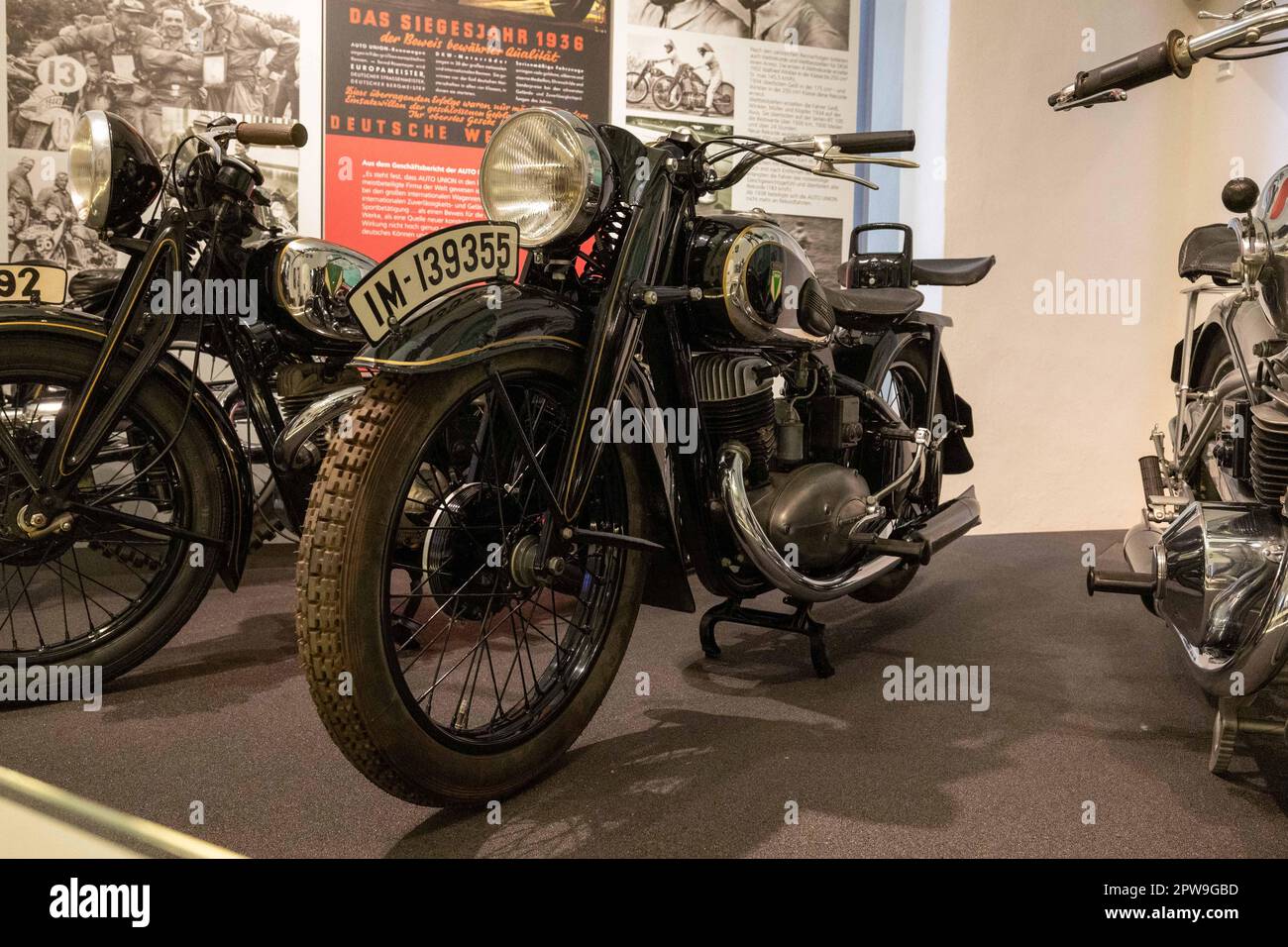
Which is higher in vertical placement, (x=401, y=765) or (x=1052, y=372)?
(x=1052, y=372)

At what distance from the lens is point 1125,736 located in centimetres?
216

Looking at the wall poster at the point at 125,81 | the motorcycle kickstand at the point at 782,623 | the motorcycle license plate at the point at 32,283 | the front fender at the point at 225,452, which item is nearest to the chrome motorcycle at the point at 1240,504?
the motorcycle kickstand at the point at 782,623

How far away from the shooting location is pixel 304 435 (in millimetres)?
2625

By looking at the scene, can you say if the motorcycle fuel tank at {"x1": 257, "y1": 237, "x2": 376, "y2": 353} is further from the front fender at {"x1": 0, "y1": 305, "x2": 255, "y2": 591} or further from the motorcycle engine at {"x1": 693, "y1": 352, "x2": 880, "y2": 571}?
the motorcycle engine at {"x1": 693, "y1": 352, "x2": 880, "y2": 571}

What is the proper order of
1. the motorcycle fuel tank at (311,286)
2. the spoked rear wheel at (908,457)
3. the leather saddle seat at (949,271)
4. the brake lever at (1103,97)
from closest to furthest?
the brake lever at (1103,97) → the motorcycle fuel tank at (311,286) → the spoked rear wheel at (908,457) → the leather saddle seat at (949,271)

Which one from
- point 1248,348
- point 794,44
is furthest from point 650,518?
point 794,44

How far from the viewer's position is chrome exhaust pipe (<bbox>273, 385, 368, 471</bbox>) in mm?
2617

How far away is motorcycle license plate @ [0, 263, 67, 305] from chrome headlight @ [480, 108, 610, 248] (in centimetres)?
119

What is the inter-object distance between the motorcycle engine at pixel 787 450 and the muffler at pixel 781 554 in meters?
0.04

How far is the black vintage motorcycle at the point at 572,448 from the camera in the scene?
1494 millimetres

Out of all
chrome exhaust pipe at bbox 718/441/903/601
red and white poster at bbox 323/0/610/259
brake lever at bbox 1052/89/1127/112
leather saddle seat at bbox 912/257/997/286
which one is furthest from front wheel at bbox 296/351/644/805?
red and white poster at bbox 323/0/610/259

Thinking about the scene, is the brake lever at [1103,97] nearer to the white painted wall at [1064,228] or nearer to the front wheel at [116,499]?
the front wheel at [116,499]
